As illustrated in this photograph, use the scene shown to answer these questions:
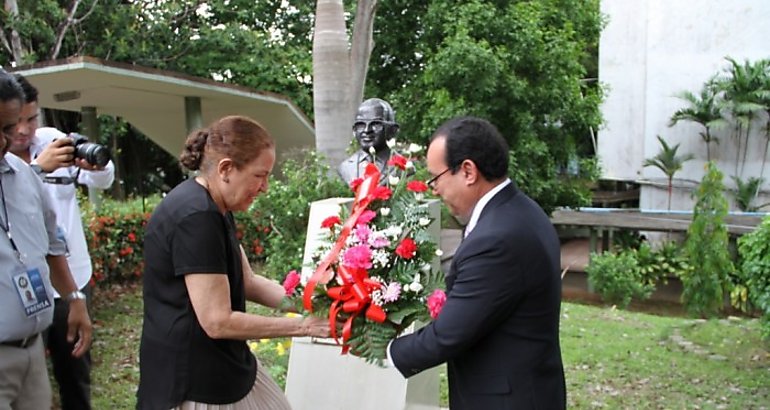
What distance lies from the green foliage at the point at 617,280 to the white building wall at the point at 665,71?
522 cm

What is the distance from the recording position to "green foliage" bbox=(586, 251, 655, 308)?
15734 millimetres

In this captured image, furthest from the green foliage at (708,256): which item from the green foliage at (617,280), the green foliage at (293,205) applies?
the green foliage at (293,205)

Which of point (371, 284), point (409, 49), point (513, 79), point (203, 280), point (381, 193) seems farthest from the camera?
point (409, 49)

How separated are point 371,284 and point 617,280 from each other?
1454 centimetres

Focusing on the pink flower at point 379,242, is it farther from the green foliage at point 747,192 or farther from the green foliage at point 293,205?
the green foliage at point 747,192

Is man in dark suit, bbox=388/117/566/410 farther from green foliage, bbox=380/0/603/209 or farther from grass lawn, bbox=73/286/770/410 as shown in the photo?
green foliage, bbox=380/0/603/209

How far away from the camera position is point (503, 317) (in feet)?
6.75

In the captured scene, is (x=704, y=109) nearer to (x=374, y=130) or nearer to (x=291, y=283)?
(x=374, y=130)

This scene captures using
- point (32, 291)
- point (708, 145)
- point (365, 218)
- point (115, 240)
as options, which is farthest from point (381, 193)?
point (708, 145)

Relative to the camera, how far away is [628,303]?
15.3 metres

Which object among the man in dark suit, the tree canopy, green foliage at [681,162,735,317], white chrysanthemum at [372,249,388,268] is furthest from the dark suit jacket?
green foliage at [681,162,735,317]

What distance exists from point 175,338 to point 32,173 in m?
0.98

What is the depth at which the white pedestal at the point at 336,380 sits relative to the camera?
3.74 metres

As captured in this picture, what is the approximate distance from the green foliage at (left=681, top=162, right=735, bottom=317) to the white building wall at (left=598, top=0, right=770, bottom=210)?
793 centimetres
